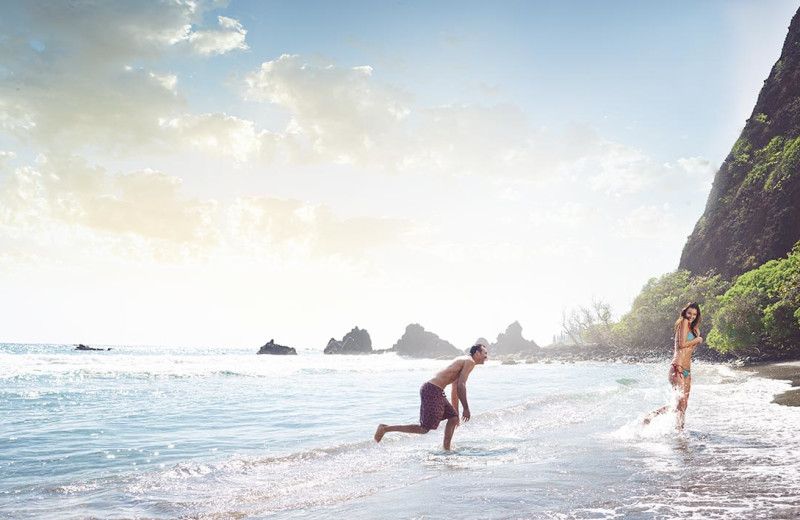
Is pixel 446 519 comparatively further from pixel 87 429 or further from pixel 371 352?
pixel 371 352

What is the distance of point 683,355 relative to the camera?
9562 millimetres

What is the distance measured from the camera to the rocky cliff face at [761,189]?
38.2 metres

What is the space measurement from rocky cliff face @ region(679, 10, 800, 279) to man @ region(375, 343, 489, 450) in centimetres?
3814

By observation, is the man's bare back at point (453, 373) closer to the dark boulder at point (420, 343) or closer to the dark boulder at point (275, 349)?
the dark boulder at point (275, 349)

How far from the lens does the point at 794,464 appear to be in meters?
5.72

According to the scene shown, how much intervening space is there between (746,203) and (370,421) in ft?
147

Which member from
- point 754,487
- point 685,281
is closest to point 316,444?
point 754,487

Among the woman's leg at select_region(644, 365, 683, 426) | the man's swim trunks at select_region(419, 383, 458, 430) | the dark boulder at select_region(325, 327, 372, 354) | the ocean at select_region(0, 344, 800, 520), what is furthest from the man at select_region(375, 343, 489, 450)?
the dark boulder at select_region(325, 327, 372, 354)

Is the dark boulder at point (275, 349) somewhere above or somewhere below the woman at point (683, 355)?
below

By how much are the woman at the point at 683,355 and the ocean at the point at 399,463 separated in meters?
0.46

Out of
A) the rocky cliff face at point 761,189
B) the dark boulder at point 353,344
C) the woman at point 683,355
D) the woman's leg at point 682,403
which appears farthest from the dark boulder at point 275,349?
the woman's leg at point 682,403

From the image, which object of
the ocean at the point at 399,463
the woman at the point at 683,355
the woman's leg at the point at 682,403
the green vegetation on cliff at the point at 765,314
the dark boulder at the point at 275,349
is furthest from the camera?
the dark boulder at the point at 275,349

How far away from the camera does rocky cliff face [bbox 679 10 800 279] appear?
125 feet

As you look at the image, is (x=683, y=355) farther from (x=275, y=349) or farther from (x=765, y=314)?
(x=275, y=349)
